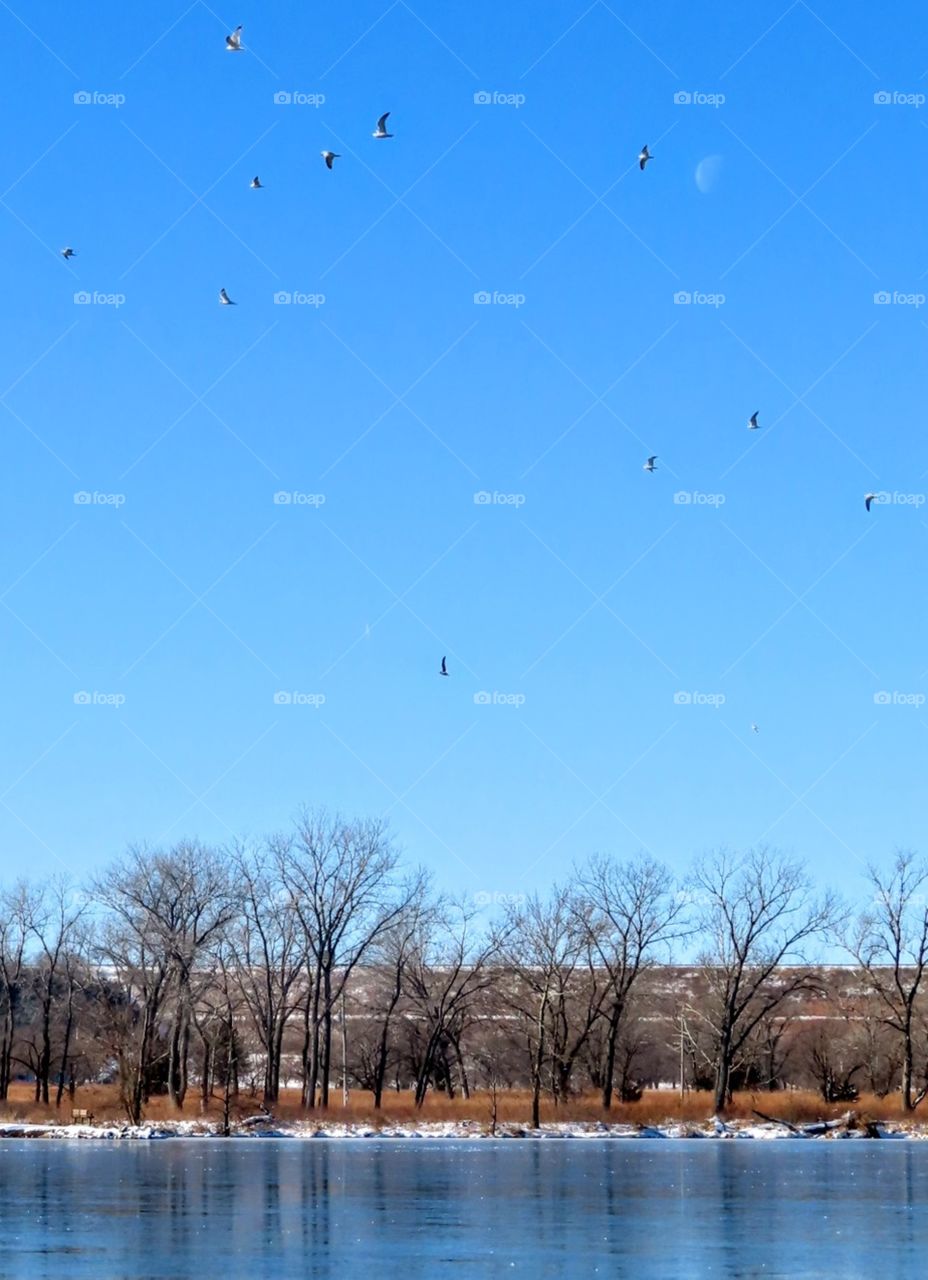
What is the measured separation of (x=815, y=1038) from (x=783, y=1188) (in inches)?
2806

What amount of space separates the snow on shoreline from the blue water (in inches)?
572

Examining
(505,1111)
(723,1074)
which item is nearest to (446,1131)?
(505,1111)

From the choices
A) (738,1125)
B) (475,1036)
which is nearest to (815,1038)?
(475,1036)

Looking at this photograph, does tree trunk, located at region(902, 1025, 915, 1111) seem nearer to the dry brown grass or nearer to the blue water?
the dry brown grass

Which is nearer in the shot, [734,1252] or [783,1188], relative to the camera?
[734,1252]

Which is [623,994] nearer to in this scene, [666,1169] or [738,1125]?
[738,1125]

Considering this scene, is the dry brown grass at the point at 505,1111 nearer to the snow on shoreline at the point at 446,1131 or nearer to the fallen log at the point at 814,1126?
the fallen log at the point at 814,1126

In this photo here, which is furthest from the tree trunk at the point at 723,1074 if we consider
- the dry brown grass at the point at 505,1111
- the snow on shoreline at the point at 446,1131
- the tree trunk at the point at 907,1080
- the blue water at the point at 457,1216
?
the blue water at the point at 457,1216

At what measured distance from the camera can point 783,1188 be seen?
33875mm

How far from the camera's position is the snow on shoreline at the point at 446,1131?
60906 millimetres

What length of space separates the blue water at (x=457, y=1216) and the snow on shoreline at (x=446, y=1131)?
14.5 m

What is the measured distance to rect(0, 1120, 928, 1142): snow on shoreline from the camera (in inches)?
2398

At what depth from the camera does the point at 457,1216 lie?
1061 inches

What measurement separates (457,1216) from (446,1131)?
126 feet
